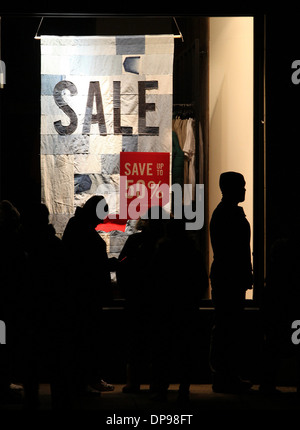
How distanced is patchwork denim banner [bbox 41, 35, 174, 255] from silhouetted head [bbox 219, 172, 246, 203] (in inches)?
51.1

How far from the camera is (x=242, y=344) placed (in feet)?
29.3

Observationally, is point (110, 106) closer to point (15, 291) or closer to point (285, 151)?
point (285, 151)

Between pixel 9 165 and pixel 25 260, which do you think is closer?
pixel 25 260

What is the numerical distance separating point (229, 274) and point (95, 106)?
2518 millimetres

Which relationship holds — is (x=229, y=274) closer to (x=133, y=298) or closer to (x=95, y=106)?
(x=133, y=298)

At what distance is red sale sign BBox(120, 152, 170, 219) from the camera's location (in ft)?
30.8

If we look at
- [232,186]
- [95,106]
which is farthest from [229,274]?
[95,106]

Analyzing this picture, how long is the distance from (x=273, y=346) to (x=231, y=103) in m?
2.90
